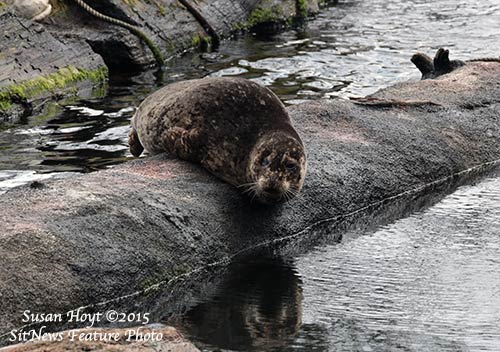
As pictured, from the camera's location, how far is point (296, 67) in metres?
16.4

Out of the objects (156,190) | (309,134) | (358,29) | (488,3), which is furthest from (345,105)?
(488,3)

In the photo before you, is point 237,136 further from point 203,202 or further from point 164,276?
point 164,276

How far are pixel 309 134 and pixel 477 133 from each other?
211 centimetres

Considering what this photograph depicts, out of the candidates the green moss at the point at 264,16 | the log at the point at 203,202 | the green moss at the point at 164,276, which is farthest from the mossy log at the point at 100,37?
the green moss at the point at 164,276

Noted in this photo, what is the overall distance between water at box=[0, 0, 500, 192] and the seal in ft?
6.53

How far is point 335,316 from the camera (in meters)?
7.09

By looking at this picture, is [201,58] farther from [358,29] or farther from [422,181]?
[422,181]

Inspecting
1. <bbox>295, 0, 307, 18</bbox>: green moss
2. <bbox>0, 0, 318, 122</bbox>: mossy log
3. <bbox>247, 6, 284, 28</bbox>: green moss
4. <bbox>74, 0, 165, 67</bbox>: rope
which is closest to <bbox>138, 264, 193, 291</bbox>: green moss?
<bbox>0, 0, 318, 122</bbox>: mossy log

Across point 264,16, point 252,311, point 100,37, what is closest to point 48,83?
point 100,37

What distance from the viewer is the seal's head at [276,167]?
8.19 m

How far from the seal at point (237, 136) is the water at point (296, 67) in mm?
1989

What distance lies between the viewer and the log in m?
6.98

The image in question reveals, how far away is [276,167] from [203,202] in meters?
0.58

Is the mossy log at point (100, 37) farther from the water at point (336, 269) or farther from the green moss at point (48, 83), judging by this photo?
the water at point (336, 269)
